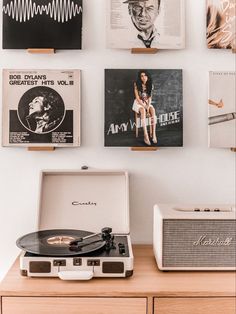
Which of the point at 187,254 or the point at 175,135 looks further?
the point at 175,135

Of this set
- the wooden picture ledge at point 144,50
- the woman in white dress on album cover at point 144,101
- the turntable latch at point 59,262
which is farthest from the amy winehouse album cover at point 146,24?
the turntable latch at point 59,262

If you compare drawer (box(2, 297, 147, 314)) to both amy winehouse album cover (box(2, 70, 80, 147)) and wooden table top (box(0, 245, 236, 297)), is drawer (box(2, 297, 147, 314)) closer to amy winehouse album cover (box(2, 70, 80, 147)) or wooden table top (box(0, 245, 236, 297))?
wooden table top (box(0, 245, 236, 297))

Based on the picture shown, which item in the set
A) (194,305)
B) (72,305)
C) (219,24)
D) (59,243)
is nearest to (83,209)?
(59,243)

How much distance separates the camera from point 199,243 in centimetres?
150

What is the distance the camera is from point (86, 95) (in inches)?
72.0

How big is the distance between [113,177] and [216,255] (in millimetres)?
545

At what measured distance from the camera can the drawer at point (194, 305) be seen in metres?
1.35

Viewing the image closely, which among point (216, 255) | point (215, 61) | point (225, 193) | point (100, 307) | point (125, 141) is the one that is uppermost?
point (215, 61)

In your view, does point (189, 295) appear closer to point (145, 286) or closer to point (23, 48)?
point (145, 286)

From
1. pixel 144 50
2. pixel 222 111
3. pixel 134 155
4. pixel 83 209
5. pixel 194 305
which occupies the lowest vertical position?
pixel 194 305

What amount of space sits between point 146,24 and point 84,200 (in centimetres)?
78

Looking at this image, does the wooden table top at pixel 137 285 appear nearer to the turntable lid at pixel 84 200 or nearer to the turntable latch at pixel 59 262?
the turntable latch at pixel 59 262

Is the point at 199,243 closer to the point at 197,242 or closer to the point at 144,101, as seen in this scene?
the point at 197,242

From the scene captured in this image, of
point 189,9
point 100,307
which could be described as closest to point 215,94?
point 189,9
